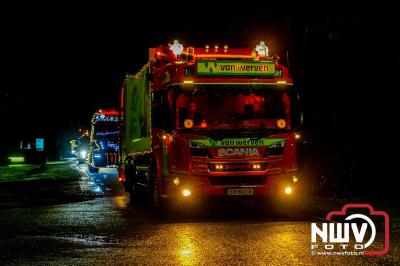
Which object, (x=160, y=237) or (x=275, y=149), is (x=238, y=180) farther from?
(x=160, y=237)

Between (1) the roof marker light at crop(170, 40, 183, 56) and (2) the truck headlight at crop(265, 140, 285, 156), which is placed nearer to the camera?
(2) the truck headlight at crop(265, 140, 285, 156)

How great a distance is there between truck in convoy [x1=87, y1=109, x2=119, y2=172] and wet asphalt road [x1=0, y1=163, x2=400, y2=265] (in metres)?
17.5

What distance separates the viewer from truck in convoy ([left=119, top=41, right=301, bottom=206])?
14.1 metres

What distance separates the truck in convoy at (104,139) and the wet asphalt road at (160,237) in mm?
17490

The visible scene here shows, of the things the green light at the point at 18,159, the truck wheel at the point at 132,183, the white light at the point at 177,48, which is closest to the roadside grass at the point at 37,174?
the truck wheel at the point at 132,183

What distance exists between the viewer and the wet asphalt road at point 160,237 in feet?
29.8

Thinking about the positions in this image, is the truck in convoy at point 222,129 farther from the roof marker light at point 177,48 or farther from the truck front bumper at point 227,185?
the roof marker light at point 177,48

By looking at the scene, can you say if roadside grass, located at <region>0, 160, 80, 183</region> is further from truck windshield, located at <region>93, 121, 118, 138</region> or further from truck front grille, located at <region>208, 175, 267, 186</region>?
truck front grille, located at <region>208, 175, 267, 186</region>

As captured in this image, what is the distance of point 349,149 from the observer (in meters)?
19.4

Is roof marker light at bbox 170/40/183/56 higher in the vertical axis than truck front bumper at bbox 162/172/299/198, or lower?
higher

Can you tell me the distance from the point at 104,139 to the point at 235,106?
21378 mm

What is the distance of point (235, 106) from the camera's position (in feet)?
48.0

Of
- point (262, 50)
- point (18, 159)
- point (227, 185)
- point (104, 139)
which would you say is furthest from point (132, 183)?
point (18, 159)

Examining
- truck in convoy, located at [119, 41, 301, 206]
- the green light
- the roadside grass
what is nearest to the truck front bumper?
truck in convoy, located at [119, 41, 301, 206]
